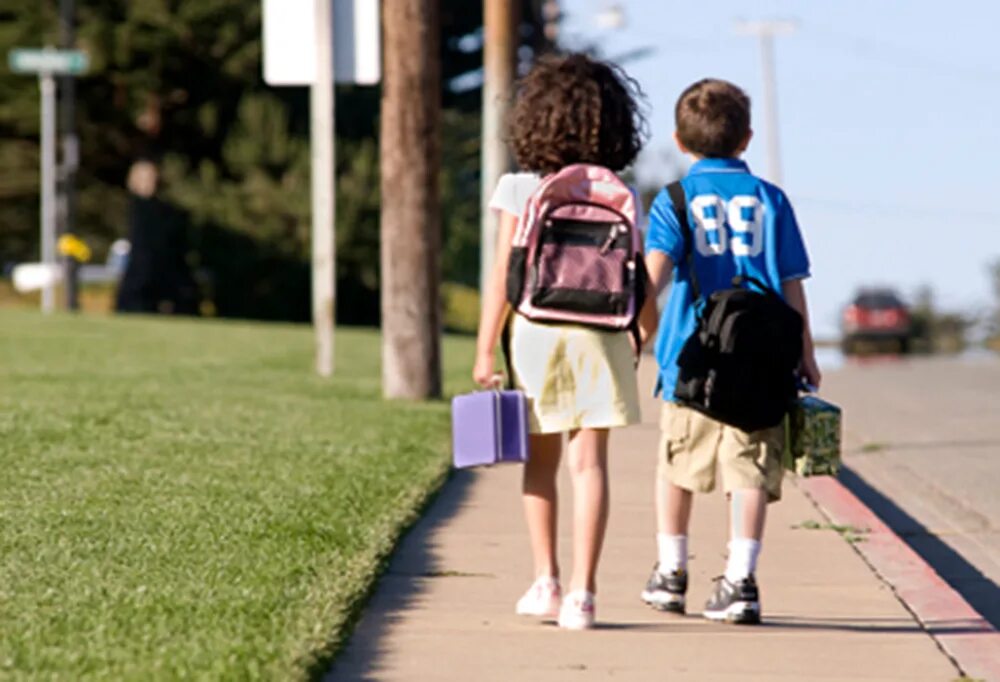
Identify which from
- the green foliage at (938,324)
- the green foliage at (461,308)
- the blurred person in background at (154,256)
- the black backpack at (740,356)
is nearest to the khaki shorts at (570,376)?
the black backpack at (740,356)

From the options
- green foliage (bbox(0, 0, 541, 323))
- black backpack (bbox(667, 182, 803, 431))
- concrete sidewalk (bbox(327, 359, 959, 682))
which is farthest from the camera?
green foliage (bbox(0, 0, 541, 323))

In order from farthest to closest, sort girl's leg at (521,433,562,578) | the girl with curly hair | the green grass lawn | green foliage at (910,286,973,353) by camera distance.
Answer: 1. green foliage at (910,286,973,353)
2. girl's leg at (521,433,562,578)
3. the girl with curly hair
4. the green grass lawn

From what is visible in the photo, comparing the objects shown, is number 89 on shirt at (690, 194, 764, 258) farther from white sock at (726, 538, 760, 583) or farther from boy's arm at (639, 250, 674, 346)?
white sock at (726, 538, 760, 583)

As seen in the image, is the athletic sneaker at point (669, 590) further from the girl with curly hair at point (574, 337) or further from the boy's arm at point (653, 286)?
the boy's arm at point (653, 286)

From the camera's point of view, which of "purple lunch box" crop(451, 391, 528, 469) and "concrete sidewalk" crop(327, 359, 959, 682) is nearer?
"concrete sidewalk" crop(327, 359, 959, 682)

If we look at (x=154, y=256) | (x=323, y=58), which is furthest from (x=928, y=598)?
(x=154, y=256)

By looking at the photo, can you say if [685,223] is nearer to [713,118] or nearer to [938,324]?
[713,118]

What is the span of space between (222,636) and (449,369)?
52.8 feet

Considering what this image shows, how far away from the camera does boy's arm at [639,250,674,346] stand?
6.53m

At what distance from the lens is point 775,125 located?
56344 mm

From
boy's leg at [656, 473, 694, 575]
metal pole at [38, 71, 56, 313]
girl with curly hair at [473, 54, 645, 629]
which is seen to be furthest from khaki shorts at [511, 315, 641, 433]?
metal pole at [38, 71, 56, 313]

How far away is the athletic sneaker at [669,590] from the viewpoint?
7.00 metres

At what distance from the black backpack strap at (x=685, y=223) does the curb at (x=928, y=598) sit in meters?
1.39

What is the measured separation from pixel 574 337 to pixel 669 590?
3.52 ft
